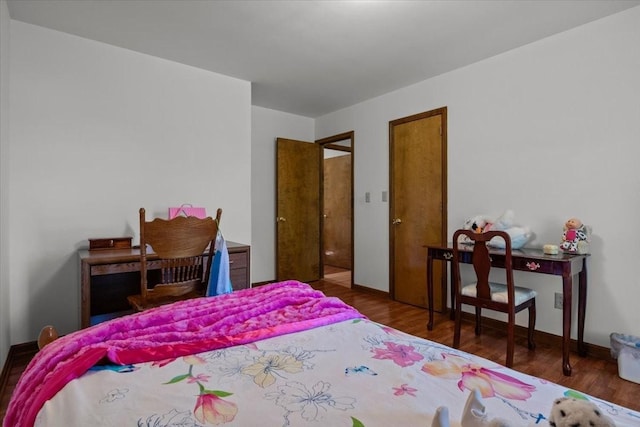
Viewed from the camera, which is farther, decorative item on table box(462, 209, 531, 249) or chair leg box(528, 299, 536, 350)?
decorative item on table box(462, 209, 531, 249)

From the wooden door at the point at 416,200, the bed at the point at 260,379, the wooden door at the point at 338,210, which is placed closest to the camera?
the bed at the point at 260,379

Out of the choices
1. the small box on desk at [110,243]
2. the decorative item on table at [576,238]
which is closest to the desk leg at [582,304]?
the decorative item on table at [576,238]

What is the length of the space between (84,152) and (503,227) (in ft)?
11.5

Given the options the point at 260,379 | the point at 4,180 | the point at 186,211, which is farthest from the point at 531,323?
the point at 4,180

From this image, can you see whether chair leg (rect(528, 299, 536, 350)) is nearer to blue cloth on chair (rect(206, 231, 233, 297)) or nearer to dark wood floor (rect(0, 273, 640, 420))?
dark wood floor (rect(0, 273, 640, 420))

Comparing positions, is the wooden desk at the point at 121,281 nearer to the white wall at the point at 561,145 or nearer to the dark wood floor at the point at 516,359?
the dark wood floor at the point at 516,359

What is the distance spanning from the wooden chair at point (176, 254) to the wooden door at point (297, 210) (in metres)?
2.44

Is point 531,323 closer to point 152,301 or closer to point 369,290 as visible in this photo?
point 369,290

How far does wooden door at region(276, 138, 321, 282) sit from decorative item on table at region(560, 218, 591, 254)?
3.13 meters

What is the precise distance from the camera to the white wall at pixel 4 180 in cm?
214

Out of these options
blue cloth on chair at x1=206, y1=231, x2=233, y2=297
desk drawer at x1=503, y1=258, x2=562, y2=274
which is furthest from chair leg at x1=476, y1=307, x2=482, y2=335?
blue cloth on chair at x1=206, y1=231, x2=233, y2=297

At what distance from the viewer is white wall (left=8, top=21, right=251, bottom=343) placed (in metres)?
2.51

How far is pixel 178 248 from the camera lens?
2.04 metres

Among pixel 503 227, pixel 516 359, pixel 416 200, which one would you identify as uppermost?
pixel 416 200
